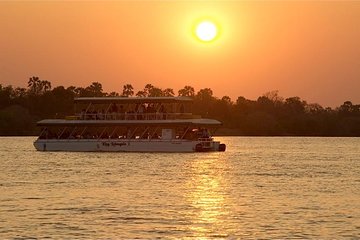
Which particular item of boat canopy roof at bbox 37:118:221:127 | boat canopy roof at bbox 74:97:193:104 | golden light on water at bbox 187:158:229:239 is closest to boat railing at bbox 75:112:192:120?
boat canopy roof at bbox 37:118:221:127

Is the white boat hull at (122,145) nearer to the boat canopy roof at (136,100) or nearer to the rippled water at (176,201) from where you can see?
the boat canopy roof at (136,100)

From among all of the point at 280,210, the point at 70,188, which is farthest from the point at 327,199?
the point at 70,188

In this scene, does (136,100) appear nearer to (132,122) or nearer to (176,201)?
(132,122)

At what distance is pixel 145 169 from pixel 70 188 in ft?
65.2

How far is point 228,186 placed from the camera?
2522 inches

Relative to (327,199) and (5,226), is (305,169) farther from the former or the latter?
(5,226)

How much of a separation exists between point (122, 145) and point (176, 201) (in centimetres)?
5365

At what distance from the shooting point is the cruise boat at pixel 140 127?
103 m

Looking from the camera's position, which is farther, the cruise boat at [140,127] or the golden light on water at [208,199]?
the cruise boat at [140,127]

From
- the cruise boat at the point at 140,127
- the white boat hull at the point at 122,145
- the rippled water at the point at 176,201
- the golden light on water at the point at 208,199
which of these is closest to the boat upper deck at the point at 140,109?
the cruise boat at the point at 140,127

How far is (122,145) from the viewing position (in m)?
106

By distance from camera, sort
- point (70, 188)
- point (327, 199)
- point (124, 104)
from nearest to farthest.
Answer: point (327, 199)
point (70, 188)
point (124, 104)

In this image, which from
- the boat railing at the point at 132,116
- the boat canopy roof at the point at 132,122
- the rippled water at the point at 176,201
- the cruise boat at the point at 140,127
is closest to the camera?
the rippled water at the point at 176,201

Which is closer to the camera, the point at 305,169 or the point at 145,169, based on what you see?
the point at 145,169
